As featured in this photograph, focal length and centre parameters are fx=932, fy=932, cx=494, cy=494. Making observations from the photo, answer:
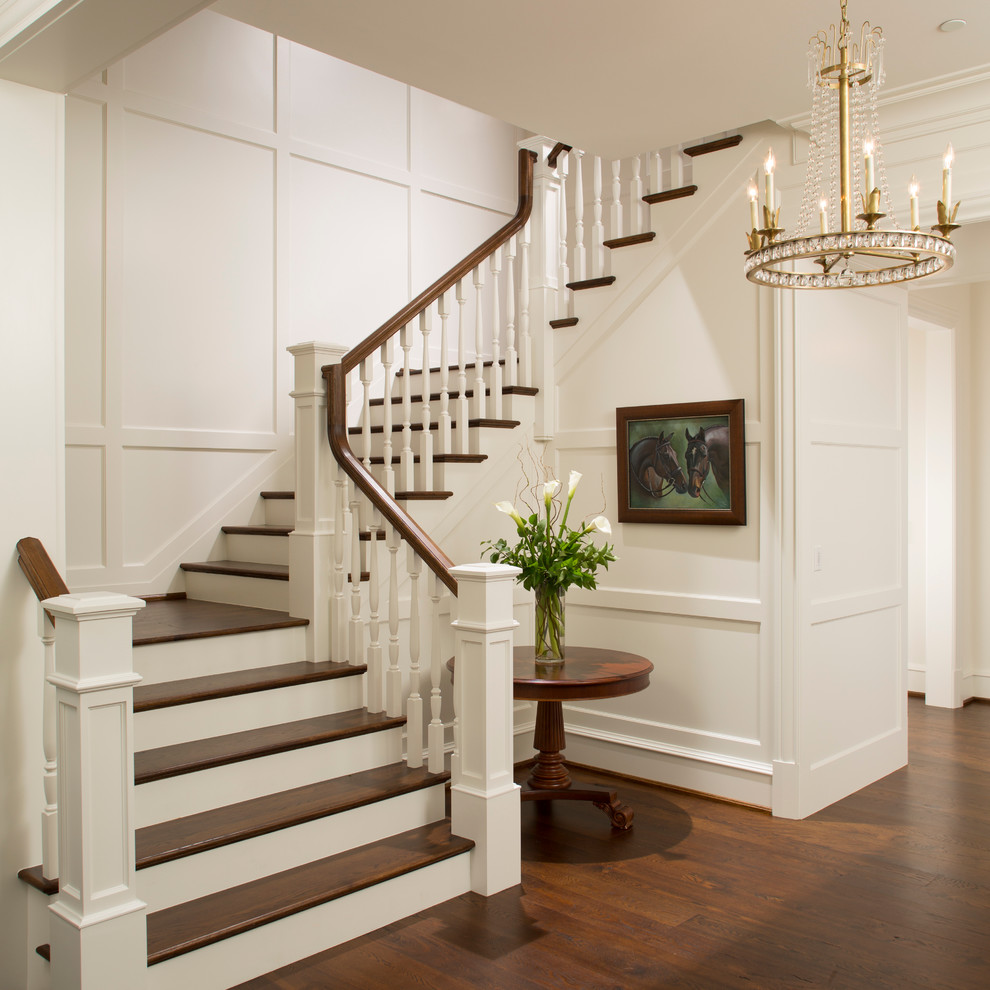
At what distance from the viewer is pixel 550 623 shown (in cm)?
378

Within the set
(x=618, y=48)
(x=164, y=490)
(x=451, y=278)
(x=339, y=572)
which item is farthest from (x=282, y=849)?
(x=618, y=48)

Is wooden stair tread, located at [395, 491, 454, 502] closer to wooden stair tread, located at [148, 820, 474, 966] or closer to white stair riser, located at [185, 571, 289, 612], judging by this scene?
white stair riser, located at [185, 571, 289, 612]

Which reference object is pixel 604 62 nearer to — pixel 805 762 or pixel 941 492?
pixel 805 762

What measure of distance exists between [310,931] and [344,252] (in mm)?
3830

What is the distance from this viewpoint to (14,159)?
275 centimetres

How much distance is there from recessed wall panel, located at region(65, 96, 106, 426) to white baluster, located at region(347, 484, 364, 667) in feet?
5.03

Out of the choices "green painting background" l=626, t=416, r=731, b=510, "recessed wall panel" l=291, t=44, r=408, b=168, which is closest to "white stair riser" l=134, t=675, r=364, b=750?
"green painting background" l=626, t=416, r=731, b=510

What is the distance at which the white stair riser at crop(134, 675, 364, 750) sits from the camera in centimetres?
313

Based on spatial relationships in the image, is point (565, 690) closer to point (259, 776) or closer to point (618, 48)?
point (259, 776)

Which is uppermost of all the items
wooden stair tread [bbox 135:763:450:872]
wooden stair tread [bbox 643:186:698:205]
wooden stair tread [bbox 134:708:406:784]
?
wooden stair tread [bbox 643:186:698:205]

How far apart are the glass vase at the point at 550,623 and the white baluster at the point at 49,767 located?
183cm

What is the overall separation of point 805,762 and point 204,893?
8.18 feet

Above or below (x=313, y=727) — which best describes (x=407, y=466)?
above

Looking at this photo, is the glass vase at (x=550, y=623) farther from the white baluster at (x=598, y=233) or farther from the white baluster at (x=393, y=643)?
the white baluster at (x=598, y=233)
